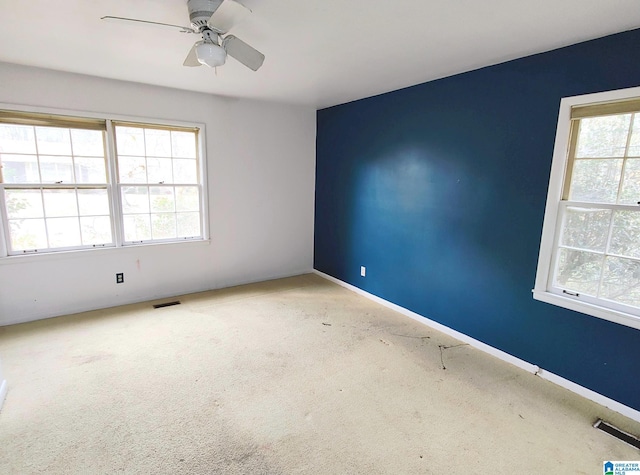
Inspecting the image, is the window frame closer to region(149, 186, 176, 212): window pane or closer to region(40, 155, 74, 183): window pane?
region(40, 155, 74, 183): window pane

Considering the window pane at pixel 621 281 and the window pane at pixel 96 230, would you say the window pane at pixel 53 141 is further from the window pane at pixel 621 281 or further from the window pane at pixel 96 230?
the window pane at pixel 621 281

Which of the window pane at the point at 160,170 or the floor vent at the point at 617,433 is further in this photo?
the window pane at the point at 160,170

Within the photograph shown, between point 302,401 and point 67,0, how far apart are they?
267 cm

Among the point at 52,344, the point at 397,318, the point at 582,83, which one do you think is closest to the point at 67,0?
the point at 52,344

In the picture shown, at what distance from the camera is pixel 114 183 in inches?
135

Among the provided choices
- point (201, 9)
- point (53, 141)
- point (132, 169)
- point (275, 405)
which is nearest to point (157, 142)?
point (132, 169)

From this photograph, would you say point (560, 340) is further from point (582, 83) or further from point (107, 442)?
point (107, 442)

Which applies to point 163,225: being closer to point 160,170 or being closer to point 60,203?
point 160,170

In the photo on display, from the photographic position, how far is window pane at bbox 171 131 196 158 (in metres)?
3.75

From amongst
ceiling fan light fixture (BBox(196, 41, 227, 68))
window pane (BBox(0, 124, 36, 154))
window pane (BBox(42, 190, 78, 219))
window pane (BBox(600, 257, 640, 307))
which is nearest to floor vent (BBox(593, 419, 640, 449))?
window pane (BBox(600, 257, 640, 307))

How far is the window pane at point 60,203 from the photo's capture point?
3172mm

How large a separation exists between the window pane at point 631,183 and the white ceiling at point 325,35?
80cm

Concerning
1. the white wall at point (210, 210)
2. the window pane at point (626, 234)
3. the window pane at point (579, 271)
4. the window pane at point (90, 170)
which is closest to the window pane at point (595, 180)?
the window pane at point (626, 234)

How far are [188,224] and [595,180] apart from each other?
3880 millimetres
